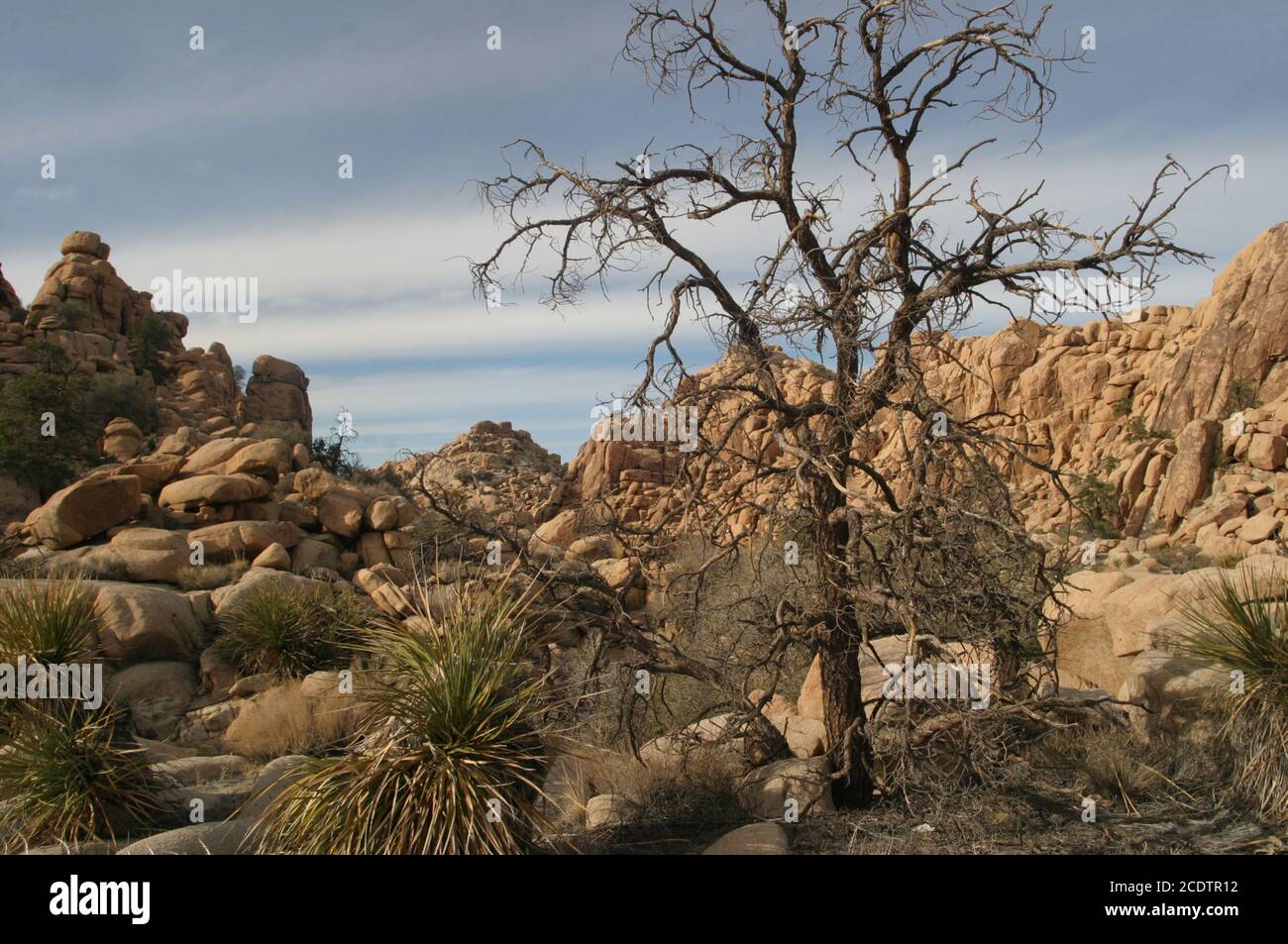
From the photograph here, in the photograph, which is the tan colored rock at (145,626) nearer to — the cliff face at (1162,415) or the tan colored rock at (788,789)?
the cliff face at (1162,415)

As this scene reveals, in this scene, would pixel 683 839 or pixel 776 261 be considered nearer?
pixel 683 839

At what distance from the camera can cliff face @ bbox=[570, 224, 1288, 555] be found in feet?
109

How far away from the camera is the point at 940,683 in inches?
297

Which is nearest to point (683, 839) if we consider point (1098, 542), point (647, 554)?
point (647, 554)

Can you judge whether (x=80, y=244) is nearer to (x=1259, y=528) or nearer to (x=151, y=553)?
(x=151, y=553)

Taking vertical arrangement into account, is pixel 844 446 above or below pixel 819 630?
above

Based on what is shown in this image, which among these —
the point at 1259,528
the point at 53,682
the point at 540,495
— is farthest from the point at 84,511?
the point at 1259,528

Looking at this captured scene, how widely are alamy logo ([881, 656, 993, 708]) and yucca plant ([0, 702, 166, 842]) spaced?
6679 mm

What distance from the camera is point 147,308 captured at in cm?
5062

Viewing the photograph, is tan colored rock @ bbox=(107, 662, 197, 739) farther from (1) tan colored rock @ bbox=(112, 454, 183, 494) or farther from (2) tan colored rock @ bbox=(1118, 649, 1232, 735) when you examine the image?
(2) tan colored rock @ bbox=(1118, 649, 1232, 735)

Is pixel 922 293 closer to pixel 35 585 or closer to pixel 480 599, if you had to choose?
pixel 480 599

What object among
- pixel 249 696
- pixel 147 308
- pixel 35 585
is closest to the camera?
pixel 35 585

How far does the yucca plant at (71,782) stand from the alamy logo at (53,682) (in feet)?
0.75
